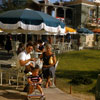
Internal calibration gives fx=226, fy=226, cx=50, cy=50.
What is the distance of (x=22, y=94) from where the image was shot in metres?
6.48

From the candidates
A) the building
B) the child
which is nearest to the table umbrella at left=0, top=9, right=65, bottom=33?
the child

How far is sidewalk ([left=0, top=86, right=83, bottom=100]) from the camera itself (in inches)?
243

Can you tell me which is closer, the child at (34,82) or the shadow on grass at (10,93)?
the child at (34,82)

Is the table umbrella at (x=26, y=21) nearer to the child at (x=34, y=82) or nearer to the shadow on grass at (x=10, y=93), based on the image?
the shadow on grass at (x=10, y=93)

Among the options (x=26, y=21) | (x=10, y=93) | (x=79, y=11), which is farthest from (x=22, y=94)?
(x=79, y=11)

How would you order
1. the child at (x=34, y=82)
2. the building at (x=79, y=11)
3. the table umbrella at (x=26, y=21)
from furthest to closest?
the building at (x=79, y=11) → the table umbrella at (x=26, y=21) → the child at (x=34, y=82)

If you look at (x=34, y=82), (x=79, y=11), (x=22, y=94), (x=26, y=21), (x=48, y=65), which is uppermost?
(x=79, y=11)

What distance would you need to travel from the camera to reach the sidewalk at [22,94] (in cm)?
617

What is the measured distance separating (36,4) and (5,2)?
17.9 ft

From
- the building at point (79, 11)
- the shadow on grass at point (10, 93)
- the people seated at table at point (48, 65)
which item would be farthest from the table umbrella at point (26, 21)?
the building at point (79, 11)

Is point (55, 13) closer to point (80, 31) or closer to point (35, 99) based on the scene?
point (80, 31)

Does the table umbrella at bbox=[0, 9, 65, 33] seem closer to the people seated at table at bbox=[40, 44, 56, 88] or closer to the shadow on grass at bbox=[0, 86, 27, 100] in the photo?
the people seated at table at bbox=[40, 44, 56, 88]

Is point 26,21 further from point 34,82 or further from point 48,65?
point 34,82

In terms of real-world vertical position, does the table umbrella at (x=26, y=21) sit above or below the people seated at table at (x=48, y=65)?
above
